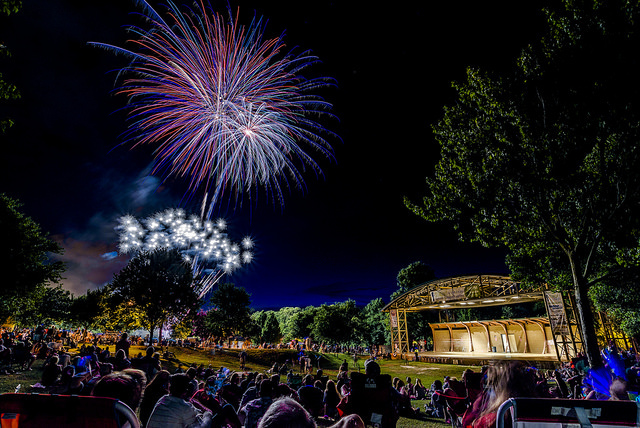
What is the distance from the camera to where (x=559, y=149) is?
12.9m

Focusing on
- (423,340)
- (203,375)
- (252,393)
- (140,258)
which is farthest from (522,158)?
(423,340)

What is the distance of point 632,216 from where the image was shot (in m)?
12.8

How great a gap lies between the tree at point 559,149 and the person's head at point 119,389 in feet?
48.8

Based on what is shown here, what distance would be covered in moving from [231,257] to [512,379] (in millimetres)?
37667

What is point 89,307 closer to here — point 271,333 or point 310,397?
point 271,333

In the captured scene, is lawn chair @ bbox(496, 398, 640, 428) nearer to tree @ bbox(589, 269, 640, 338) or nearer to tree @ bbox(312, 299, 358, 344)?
tree @ bbox(589, 269, 640, 338)

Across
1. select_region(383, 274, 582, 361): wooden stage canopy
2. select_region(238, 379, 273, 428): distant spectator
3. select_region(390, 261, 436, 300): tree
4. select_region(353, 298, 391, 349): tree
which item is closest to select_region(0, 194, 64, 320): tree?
select_region(238, 379, 273, 428): distant spectator

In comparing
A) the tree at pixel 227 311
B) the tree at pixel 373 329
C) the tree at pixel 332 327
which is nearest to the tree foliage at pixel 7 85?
the tree at pixel 227 311

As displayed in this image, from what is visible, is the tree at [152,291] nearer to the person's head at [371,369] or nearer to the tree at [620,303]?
the person's head at [371,369]

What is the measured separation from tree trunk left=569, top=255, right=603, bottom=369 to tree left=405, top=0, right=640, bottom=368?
0.04m

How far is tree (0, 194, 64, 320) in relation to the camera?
78.8ft

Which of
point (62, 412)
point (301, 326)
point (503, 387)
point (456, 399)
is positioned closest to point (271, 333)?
point (301, 326)

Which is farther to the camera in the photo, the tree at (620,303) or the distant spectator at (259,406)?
the tree at (620,303)

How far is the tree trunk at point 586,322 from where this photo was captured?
1179 centimetres
